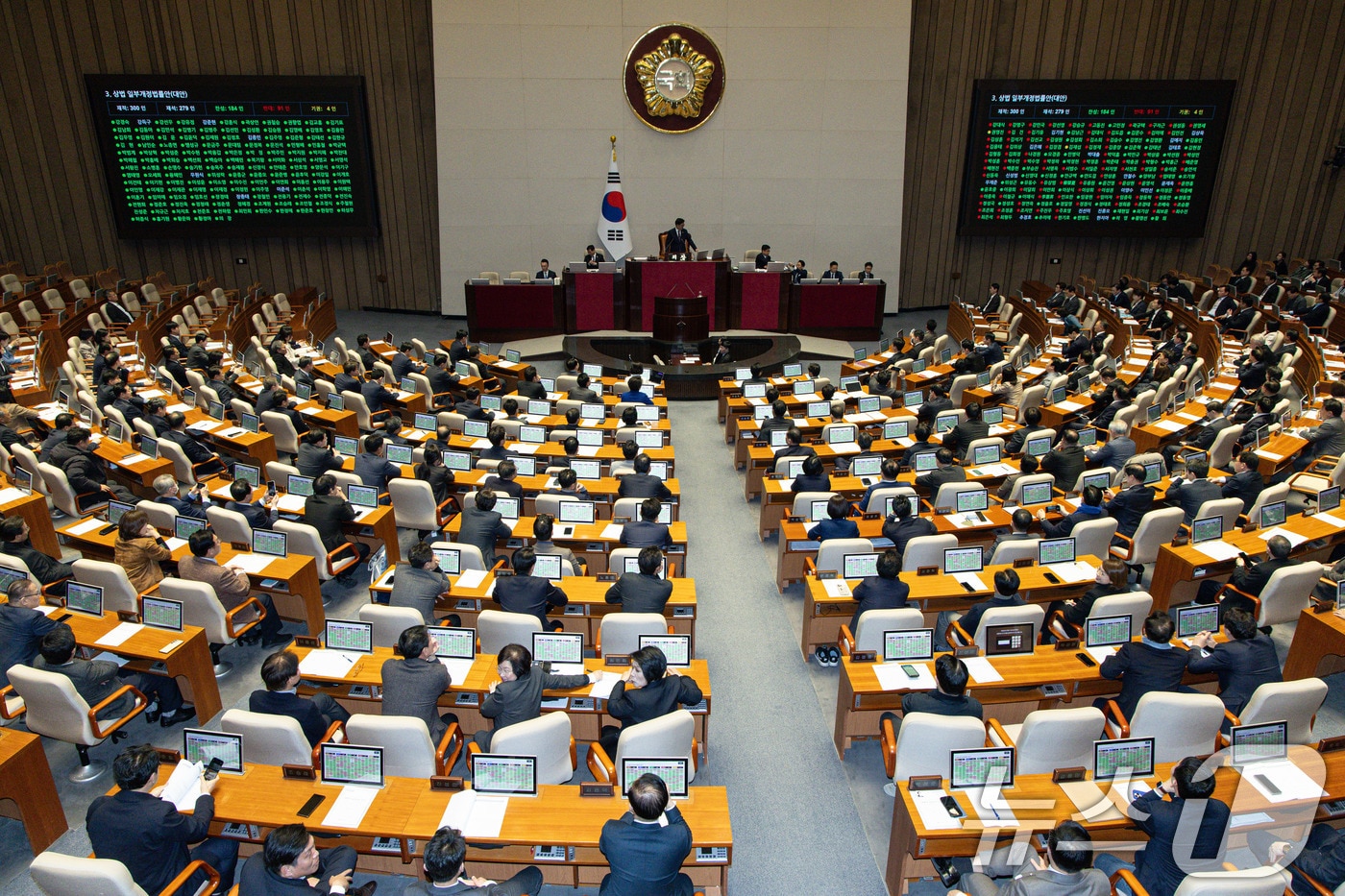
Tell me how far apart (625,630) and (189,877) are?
2.92 meters

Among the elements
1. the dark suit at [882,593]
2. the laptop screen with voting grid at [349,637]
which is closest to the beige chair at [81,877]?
the laptop screen with voting grid at [349,637]

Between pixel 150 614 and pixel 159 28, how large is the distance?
17601 millimetres

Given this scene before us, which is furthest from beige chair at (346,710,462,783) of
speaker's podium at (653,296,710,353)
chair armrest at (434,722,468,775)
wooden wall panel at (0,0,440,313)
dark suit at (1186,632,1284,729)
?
wooden wall panel at (0,0,440,313)

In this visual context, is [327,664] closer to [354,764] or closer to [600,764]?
[354,764]

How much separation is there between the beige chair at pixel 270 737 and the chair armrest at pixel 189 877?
664 millimetres

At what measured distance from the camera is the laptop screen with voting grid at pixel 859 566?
7.20 metres

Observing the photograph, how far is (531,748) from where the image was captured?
4.98m

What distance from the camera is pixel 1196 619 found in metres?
6.11

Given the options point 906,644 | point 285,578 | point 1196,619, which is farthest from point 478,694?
point 1196,619

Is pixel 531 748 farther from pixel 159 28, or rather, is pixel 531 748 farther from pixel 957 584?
pixel 159 28

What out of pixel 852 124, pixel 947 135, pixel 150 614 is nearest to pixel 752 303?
pixel 852 124

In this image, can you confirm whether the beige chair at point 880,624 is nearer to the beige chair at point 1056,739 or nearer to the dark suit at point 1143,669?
the beige chair at point 1056,739

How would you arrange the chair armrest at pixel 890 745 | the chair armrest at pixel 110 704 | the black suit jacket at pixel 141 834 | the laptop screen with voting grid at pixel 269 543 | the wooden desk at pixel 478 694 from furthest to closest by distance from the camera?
the laptop screen with voting grid at pixel 269 543 < the wooden desk at pixel 478 694 < the chair armrest at pixel 110 704 < the chair armrest at pixel 890 745 < the black suit jacket at pixel 141 834

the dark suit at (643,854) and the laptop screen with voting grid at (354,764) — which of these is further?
the laptop screen with voting grid at (354,764)
